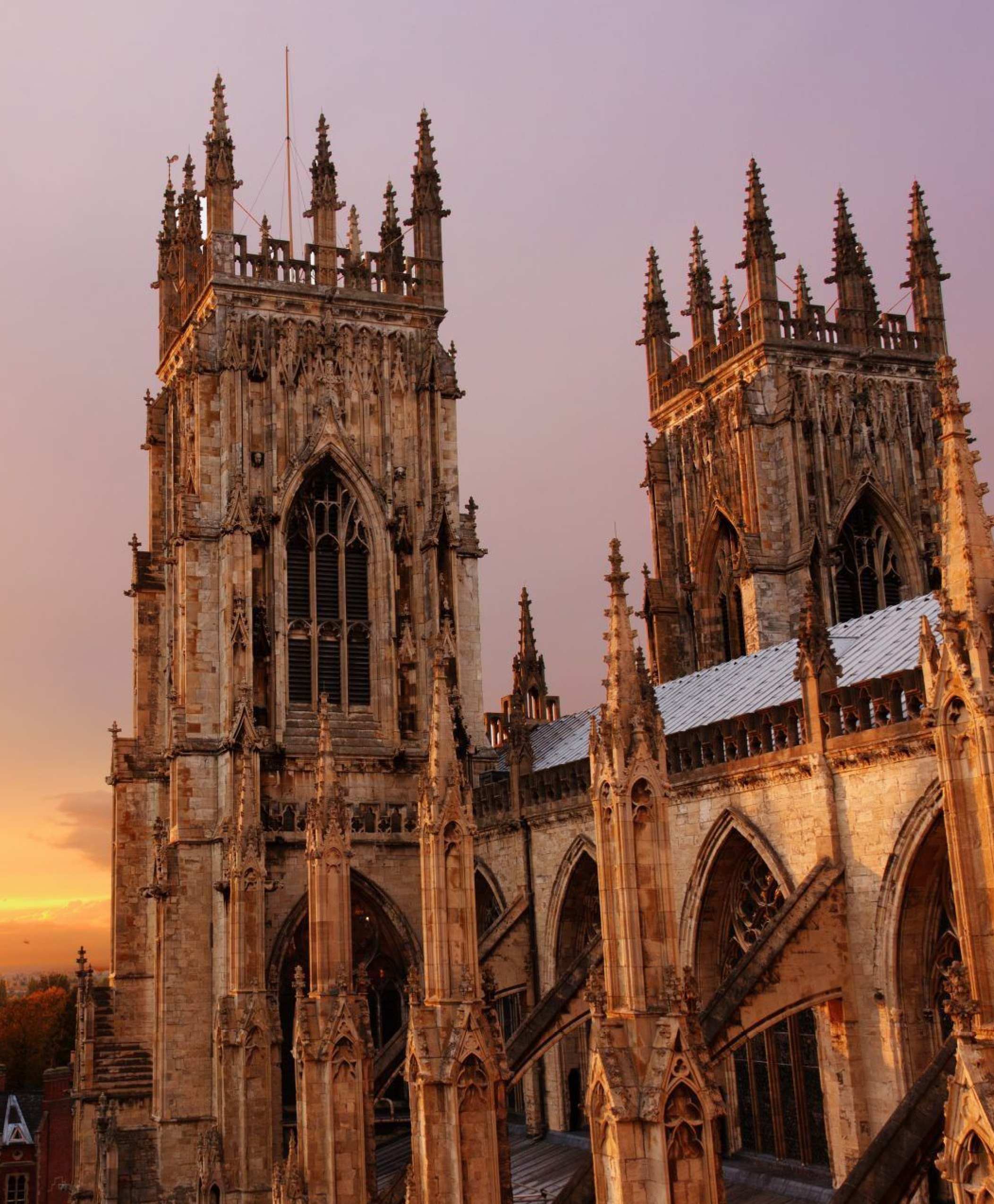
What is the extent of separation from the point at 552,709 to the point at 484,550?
855 cm

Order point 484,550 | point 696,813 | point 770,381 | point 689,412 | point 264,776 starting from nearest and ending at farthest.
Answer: point 696,813 → point 264,776 → point 484,550 → point 770,381 → point 689,412

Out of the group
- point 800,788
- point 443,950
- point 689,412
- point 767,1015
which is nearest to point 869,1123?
point 767,1015

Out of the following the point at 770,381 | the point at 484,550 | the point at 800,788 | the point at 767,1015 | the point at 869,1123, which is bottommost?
the point at 869,1123

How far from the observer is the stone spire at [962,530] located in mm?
13078

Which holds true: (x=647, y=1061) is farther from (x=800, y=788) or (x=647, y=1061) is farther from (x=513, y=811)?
(x=513, y=811)

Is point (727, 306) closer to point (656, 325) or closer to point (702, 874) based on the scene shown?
point (656, 325)

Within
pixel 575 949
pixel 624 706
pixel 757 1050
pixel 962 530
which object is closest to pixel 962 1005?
pixel 962 530

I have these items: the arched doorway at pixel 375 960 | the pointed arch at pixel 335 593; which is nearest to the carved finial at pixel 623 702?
the arched doorway at pixel 375 960

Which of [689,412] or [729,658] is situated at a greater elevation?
[689,412]

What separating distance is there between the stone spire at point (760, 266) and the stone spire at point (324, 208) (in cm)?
1150

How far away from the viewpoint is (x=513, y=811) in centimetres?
3294

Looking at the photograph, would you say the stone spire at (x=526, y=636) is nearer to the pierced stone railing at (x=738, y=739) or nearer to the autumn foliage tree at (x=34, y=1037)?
the pierced stone railing at (x=738, y=739)

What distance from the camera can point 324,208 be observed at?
4175 centimetres

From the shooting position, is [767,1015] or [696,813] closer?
[767,1015]
